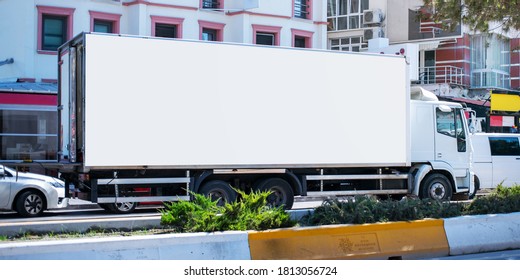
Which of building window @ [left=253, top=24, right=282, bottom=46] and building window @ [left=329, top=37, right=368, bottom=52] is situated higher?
building window @ [left=329, top=37, right=368, bottom=52]

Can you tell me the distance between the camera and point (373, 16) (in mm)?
39375

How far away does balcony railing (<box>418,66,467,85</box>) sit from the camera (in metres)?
38.3

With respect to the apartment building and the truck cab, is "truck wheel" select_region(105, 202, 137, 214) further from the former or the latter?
the apartment building

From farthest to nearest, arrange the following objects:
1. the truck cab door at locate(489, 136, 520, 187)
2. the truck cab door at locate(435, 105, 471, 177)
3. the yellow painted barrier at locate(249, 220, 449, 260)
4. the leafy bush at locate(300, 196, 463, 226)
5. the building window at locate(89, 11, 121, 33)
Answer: the building window at locate(89, 11, 121, 33), the truck cab door at locate(489, 136, 520, 187), the truck cab door at locate(435, 105, 471, 177), the leafy bush at locate(300, 196, 463, 226), the yellow painted barrier at locate(249, 220, 449, 260)

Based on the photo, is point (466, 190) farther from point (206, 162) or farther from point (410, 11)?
point (410, 11)

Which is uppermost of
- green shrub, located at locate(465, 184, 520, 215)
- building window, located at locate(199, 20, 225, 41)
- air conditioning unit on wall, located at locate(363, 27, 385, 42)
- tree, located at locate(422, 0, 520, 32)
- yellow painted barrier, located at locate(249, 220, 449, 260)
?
air conditioning unit on wall, located at locate(363, 27, 385, 42)

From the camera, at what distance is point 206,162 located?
642 inches

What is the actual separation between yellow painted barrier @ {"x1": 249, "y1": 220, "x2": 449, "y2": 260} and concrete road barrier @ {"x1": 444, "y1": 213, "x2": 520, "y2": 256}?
190mm

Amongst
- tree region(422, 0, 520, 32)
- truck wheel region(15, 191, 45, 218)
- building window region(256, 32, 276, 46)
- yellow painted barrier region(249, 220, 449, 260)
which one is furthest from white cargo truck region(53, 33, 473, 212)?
building window region(256, 32, 276, 46)

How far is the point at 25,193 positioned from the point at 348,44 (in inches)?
1088

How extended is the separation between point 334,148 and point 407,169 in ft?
8.01

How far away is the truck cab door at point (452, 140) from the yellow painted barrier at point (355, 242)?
889 cm
